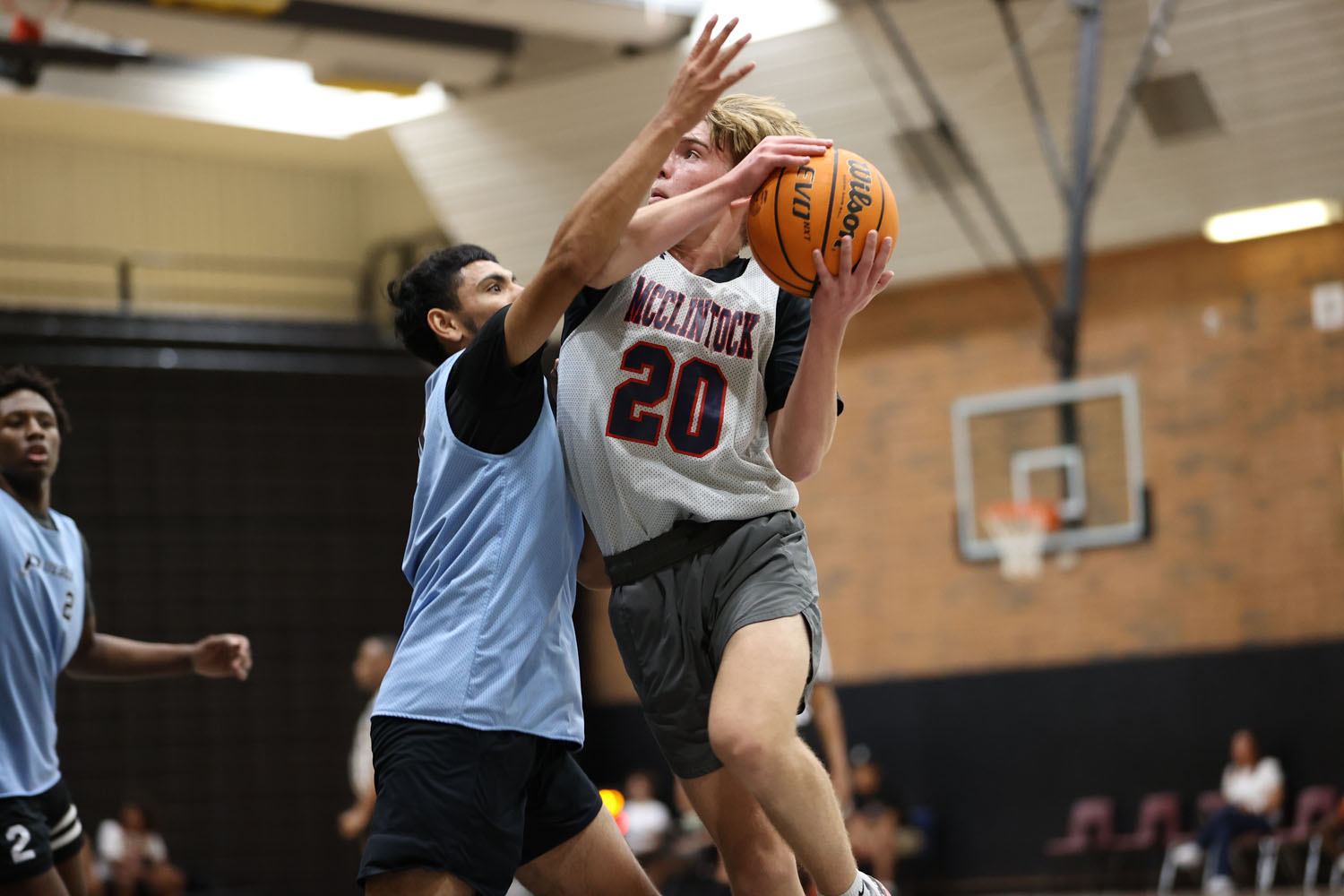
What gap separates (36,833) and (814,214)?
9.14ft

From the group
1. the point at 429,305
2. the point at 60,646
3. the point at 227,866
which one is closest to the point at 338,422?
the point at 227,866

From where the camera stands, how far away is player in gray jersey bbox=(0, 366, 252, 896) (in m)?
4.26

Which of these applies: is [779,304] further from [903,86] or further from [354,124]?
[354,124]

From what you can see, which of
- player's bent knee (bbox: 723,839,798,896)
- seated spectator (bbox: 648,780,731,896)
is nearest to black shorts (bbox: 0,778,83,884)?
player's bent knee (bbox: 723,839,798,896)

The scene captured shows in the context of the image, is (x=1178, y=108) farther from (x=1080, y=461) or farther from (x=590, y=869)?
(x=590, y=869)

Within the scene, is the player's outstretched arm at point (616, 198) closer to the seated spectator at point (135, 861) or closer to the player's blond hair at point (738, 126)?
the player's blond hair at point (738, 126)

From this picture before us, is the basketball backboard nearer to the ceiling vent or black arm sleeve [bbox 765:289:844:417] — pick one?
the ceiling vent

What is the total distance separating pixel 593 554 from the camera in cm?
373

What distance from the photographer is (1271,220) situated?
13.3 meters

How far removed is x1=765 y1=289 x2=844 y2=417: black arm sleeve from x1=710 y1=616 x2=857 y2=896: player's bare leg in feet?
1.81

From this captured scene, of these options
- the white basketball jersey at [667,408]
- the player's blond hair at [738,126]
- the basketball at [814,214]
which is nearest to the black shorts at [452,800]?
the white basketball jersey at [667,408]

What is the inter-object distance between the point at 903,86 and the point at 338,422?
296 inches

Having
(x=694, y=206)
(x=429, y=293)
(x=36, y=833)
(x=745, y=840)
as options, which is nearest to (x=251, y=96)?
(x=36, y=833)

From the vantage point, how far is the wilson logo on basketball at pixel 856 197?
3.29m
